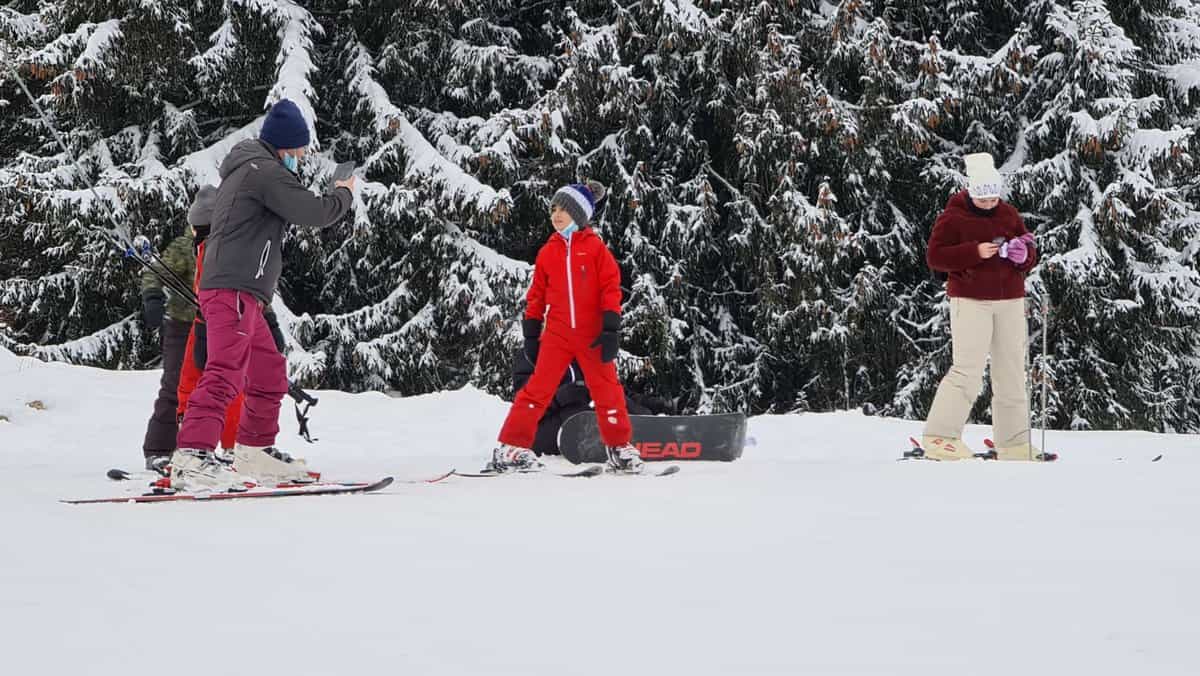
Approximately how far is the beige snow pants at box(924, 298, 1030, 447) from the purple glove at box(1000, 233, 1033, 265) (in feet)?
0.84

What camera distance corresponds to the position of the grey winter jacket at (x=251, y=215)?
5043 mm

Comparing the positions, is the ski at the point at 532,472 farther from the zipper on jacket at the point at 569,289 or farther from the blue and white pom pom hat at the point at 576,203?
the blue and white pom pom hat at the point at 576,203

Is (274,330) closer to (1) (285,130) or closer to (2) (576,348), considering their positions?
(1) (285,130)

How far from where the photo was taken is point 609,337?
602 cm

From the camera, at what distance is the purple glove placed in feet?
21.8

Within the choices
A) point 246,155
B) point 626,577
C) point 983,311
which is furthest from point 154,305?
point 983,311

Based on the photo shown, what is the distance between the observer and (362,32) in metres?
14.2

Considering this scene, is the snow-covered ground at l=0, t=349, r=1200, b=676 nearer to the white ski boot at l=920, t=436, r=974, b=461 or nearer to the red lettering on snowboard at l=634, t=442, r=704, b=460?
the white ski boot at l=920, t=436, r=974, b=461

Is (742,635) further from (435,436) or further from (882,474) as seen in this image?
(435,436)

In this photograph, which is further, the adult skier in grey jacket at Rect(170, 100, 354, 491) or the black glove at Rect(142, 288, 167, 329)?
the black glove at Rect(142, 288, 167, 329)

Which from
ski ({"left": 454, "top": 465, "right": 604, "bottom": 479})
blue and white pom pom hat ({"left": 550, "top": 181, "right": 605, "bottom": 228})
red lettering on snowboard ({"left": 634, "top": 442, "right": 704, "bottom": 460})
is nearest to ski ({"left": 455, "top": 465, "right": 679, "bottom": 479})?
ski ({"left": 454, "top": 465, "right": 604, "bottom": 479})

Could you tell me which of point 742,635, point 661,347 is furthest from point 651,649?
point 661,347

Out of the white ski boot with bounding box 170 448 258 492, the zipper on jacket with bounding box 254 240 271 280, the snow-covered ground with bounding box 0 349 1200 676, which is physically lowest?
the snow-covered ground with bounding box 0 349 1200 676

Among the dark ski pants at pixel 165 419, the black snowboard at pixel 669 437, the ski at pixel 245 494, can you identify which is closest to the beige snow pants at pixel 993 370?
the black snowboard at pixel 669 437
